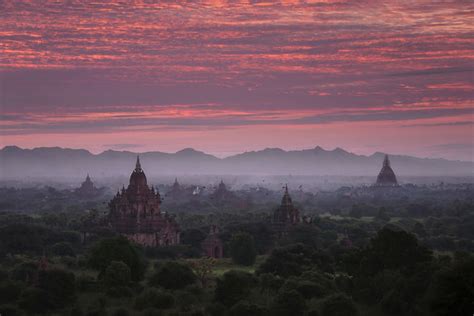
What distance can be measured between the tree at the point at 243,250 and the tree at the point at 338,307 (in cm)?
3041

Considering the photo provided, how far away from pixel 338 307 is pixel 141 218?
170 feet

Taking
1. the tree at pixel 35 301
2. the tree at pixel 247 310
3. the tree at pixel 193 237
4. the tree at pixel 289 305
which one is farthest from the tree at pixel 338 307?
the tree at pixel 193 237

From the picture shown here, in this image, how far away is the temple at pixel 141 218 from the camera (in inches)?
4107

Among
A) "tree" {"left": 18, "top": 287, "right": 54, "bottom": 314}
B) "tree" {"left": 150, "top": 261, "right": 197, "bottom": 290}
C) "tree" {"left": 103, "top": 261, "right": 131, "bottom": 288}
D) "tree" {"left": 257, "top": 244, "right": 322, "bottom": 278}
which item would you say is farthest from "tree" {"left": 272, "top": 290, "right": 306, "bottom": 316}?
"tree" {"left": 18, "top": 287, "right": 54, "bottom": 314}

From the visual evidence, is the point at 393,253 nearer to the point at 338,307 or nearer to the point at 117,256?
the point at 338,307

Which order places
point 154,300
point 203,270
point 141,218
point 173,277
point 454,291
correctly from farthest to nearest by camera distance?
1. point 141,218
2. point 203,270
3. point 173,277
4. point 154,300
5. point 454,291

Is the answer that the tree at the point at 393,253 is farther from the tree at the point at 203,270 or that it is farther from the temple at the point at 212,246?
the temple at the point at 212,246

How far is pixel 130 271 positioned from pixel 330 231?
47129 mm

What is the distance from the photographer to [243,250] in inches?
3506

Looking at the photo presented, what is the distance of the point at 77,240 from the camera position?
10106cm

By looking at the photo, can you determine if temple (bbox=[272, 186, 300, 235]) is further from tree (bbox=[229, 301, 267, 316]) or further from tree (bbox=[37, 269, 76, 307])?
tree (bbox=[229, 301, 267, 316])

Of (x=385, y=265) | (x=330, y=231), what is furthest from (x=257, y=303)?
(x=330, y=231)

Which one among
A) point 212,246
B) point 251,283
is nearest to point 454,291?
point 251,283

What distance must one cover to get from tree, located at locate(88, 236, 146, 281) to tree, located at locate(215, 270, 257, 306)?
10218 mm
